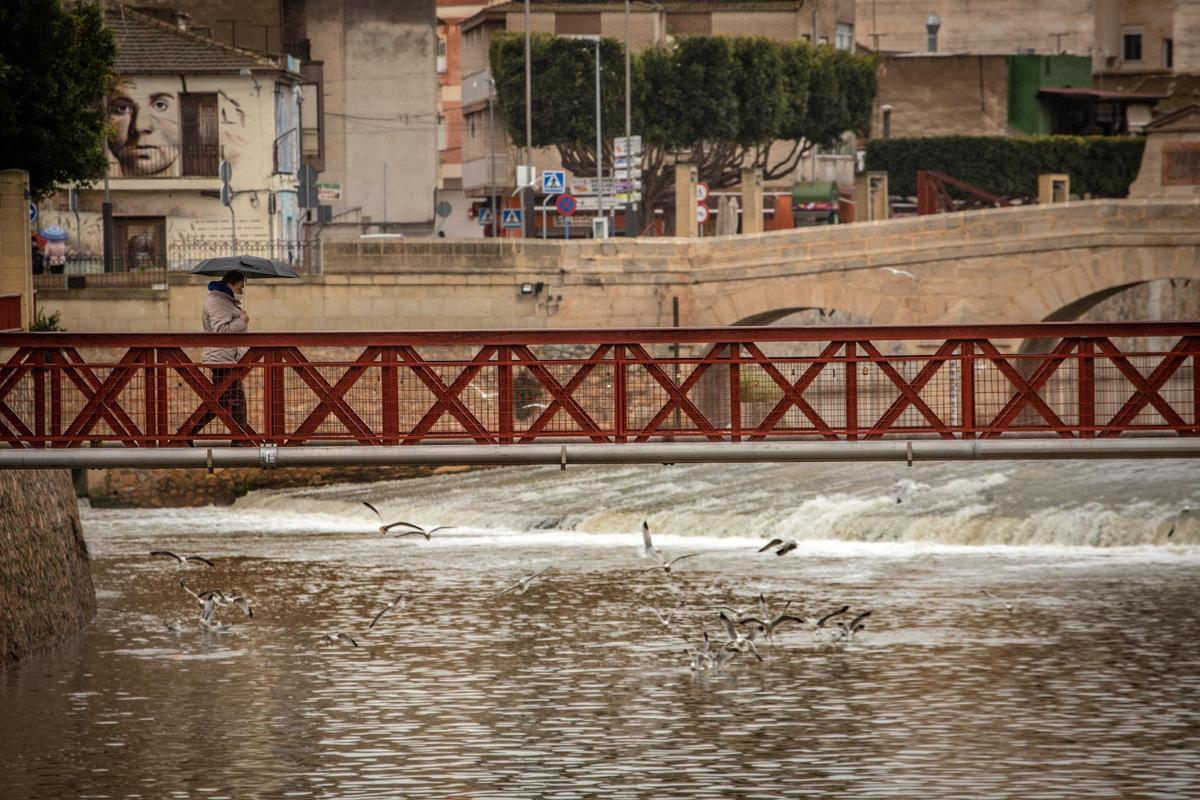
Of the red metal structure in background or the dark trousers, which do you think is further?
the red metal structure in background

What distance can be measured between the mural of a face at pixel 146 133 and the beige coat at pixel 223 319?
37.6 meters

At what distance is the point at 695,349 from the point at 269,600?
66.4ft

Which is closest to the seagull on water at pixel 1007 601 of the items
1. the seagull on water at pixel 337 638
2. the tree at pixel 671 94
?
the seagull on water at pixel 337 638

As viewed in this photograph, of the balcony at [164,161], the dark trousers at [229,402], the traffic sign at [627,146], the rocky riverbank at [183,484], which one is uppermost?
the traffic sign at [627,146]

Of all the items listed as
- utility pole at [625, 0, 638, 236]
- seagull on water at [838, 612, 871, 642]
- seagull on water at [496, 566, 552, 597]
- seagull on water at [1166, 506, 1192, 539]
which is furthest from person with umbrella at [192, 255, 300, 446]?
utility pole at [625, 0, 638, 236]

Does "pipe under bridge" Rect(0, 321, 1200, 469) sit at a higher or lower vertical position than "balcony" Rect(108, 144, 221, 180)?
lower

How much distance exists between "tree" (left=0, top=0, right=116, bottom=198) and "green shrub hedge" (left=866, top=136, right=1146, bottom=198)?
50.1 metres

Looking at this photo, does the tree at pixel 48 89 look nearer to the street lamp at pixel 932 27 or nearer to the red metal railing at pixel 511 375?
the red metal railing at pixel 511 375

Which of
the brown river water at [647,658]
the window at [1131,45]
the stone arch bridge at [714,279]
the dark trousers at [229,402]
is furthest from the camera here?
the window at [1131,45]

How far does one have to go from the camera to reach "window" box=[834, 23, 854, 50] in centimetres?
9306

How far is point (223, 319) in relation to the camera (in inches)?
894

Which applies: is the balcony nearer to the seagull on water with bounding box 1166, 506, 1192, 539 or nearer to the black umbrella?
the seagull on water with bounding box 1166, 506, 1192, 539

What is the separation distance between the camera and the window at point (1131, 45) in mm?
99812

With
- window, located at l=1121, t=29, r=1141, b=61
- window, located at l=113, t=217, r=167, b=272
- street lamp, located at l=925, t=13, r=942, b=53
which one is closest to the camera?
window, located at l=113, t=217, r=167, b=272
